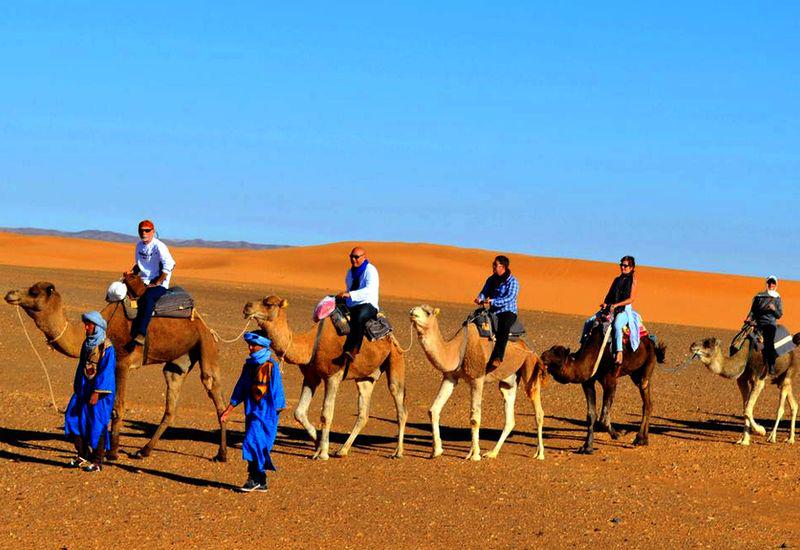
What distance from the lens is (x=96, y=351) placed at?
41.9 feet

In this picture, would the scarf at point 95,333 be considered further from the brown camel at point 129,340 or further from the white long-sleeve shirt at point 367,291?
the white long-sleeve shirt at point 367,291

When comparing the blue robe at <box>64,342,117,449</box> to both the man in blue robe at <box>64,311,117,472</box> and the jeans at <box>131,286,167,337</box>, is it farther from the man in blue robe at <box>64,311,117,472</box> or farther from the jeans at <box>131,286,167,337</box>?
the jeans at <box>131,286,167,337</box>

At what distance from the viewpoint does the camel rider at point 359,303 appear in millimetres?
14383

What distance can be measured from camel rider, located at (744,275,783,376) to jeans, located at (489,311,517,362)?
493 centimetres

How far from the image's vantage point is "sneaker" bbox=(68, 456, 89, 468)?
12930 millimetres

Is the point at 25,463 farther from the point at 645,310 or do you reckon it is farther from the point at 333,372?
the point at 645,310

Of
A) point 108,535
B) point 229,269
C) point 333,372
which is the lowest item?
point 108,535

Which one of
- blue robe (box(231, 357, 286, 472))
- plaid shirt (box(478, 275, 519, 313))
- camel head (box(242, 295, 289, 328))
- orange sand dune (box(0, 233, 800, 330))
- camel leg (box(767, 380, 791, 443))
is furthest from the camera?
orange sand dune (box(0, 233, 800, 330))

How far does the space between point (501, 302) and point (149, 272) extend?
4.07 metres

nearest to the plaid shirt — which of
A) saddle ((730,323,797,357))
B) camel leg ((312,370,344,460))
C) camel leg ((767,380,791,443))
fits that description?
camel leg ((312,370,344,460))

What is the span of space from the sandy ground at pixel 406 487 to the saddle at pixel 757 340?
51.7 inches

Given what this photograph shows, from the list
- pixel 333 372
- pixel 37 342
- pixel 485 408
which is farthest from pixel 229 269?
pixel 333 372

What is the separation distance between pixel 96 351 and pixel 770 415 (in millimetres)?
12388

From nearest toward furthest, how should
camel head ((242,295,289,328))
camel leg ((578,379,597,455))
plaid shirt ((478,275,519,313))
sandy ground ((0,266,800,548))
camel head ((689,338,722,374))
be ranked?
sandy ground ((0,266,800,548)), camel head ((242,295,289,328)), plaid shirt ((478,275,519,313)), camel leg ((578,379,597,455)), camel head ((689,338,722,374))
